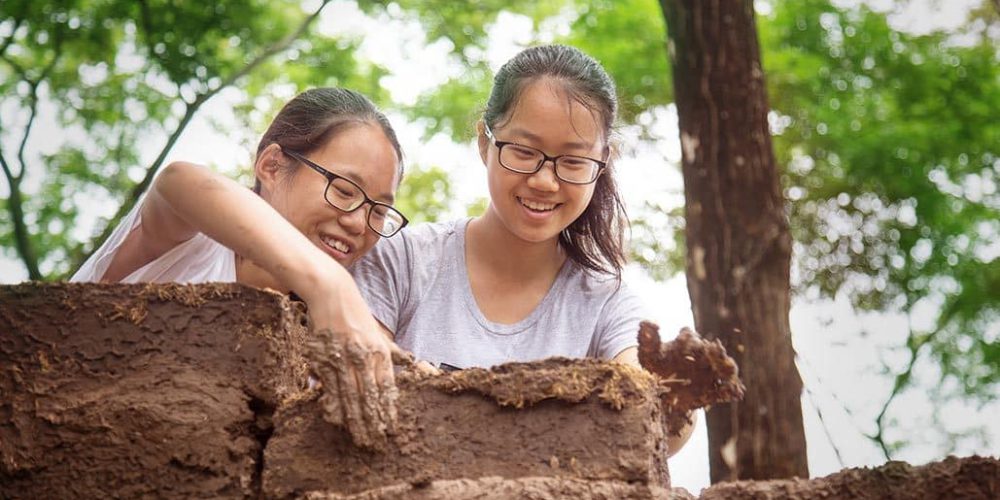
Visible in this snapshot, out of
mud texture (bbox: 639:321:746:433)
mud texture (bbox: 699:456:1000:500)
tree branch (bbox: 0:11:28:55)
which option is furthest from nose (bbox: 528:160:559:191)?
tree branch (bbox: 0:11:28:55)

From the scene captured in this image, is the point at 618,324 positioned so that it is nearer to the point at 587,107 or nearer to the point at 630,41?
the point at 587,107

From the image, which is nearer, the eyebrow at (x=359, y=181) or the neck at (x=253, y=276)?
Answer: the neck at (x=253, y=276)

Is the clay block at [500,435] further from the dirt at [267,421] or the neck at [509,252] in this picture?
the neck at [509,252]

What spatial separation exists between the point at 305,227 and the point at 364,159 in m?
0.26

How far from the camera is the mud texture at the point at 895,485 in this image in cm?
210

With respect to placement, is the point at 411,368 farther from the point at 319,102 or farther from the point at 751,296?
the point at 751,296

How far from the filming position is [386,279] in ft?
10.4

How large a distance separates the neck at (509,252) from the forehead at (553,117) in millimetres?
350

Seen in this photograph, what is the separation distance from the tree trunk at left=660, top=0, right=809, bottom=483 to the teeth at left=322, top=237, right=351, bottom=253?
3.33 m

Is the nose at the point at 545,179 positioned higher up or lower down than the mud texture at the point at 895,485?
higher up

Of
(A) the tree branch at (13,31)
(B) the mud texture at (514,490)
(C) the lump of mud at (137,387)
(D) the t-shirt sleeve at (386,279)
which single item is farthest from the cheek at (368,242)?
(A) the tree branch at (13,31)

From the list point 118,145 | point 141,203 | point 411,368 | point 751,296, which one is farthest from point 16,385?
point 118,145

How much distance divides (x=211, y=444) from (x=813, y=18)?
9.72 metres

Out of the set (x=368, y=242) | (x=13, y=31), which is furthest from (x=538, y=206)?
(x=13, y=31)
